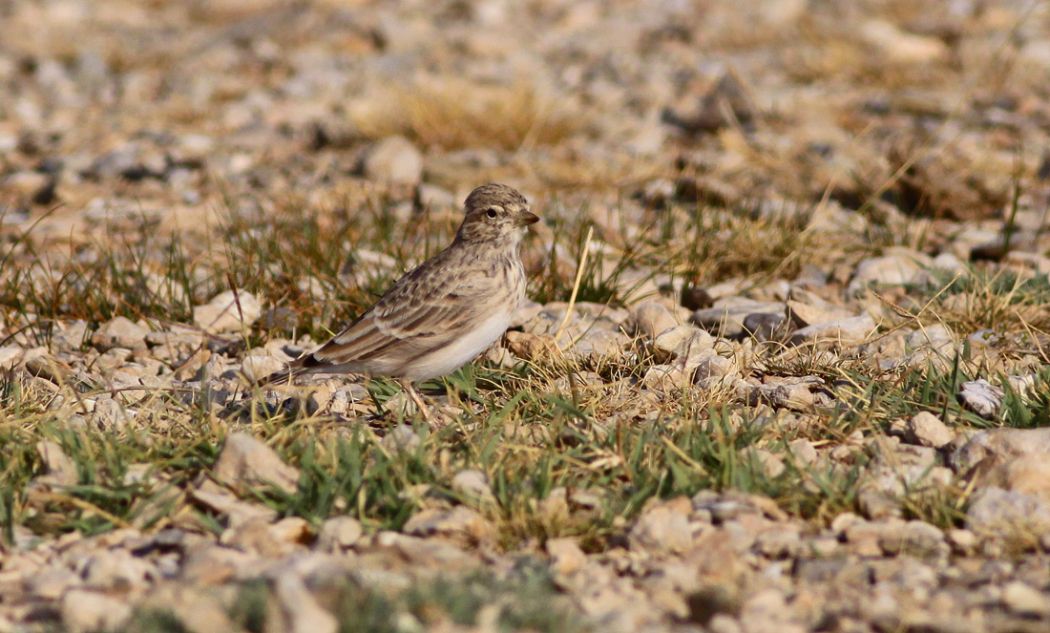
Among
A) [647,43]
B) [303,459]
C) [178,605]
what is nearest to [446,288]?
[303,459]

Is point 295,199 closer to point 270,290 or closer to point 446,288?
point 270,290

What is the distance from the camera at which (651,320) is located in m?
5.77

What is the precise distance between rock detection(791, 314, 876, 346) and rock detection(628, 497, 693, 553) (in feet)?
6.05

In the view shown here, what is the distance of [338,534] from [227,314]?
2797 mm

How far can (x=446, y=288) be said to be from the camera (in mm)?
5262

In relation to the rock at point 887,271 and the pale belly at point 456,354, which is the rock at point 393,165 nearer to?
the rock at point 887,271

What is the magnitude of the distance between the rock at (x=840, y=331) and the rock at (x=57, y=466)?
285 cm

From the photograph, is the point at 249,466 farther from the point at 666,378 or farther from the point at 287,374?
the point at 666,378

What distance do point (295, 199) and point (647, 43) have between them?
5754 mm

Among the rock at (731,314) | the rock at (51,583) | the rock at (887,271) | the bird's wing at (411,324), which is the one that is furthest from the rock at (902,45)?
the rock at (51,583)

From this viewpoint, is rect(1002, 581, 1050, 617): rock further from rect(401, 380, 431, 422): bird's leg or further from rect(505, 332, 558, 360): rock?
rect(505, 332, 558, 360): rock

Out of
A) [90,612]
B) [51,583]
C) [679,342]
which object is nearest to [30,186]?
[679,342]

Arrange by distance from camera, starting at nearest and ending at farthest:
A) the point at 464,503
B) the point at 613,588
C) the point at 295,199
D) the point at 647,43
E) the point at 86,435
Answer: the point at 613,588, the point at 464,503, the point at 86,435, the point at 295,199, the point at 647,43

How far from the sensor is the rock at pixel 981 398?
4477 millimetres
